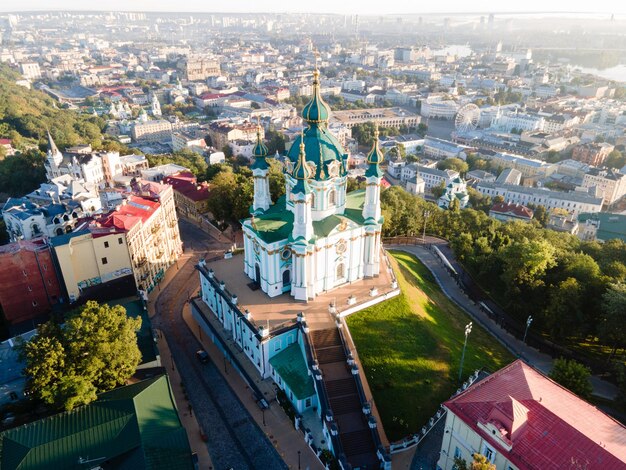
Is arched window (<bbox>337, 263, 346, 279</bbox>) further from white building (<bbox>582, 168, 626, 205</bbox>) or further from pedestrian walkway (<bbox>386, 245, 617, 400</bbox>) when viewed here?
white building (<bbox>582, 168, 626, 205</bbox>)

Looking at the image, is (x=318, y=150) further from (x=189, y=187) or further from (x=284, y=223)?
(x=189, y=187)

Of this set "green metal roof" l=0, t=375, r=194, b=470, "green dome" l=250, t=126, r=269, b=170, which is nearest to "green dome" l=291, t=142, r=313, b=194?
"green dome" l=250, t=126, r=269, b=170

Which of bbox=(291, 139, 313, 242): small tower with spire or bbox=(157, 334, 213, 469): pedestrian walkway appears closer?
bbox=(157, 334, 213, 469): pedestrian walkway

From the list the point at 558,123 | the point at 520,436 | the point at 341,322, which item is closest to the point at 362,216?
the point at 341,322

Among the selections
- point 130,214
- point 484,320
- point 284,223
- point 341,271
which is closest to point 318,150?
point 284,223

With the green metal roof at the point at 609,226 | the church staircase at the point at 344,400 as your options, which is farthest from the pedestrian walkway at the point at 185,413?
the green metal roof at the point at 609,226

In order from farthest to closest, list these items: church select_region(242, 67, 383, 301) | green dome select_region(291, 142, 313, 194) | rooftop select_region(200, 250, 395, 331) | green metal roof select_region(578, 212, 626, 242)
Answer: green metal roof select_region(578, 212, 626, 242) → church select_region(242, 67, 383, 301) → rooftop select_region(200, 250, 395, 331) → green dome select_region(291, 142, 313, 194)
